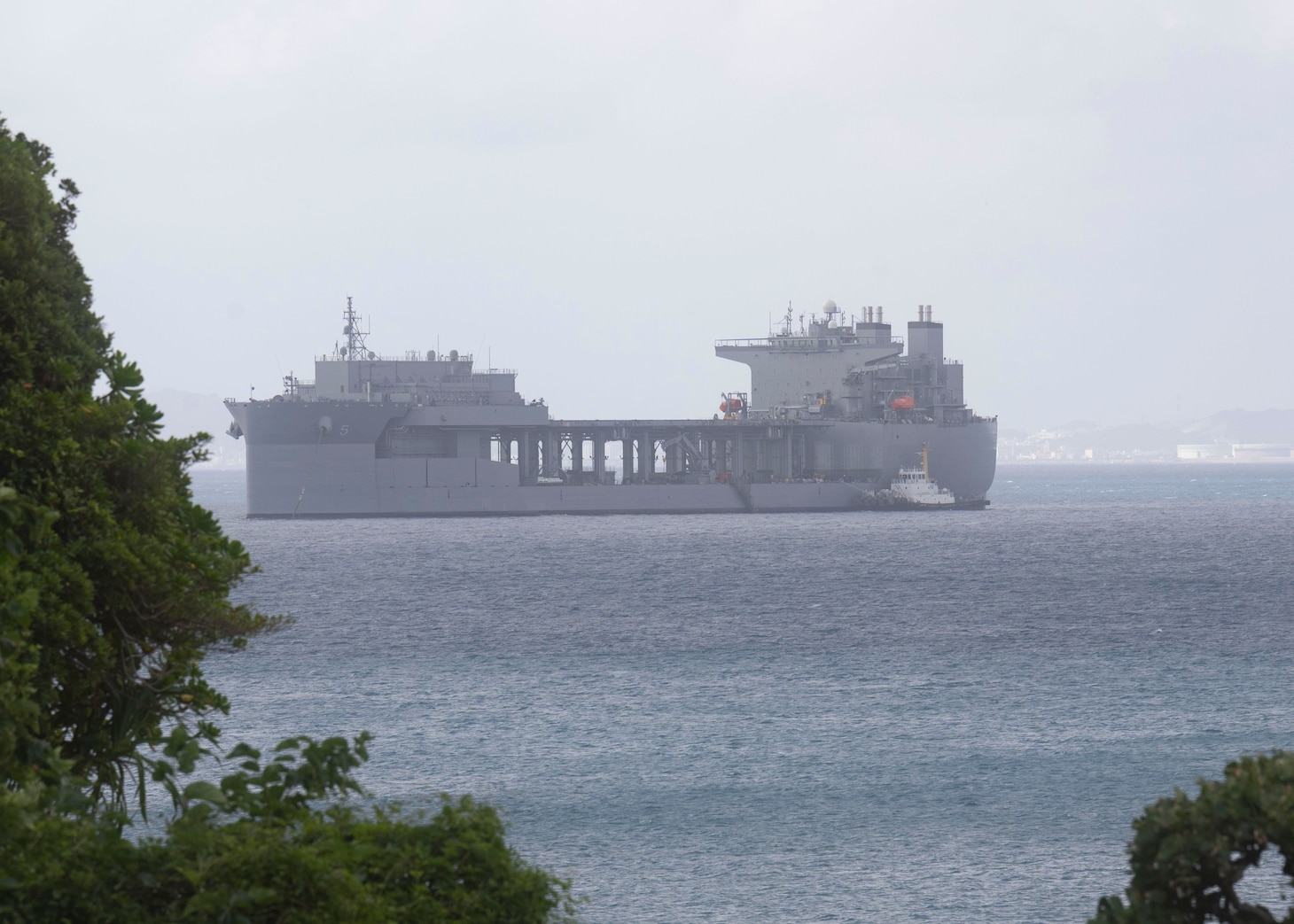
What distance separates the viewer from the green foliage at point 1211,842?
5.26 m

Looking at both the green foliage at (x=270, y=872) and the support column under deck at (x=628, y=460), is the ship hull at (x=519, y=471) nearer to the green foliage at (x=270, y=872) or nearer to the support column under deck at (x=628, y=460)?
the support column under deck at (x=628, y=460)

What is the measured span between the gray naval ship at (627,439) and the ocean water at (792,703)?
13059 mm

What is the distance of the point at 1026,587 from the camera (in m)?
46.4

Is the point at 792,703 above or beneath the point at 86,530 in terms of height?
beneath

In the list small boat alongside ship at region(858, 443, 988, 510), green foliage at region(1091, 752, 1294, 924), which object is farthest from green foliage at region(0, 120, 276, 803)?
small boat alongside ship at region(858, 443, 988, 510)

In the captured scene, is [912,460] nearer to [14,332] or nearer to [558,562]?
[558,562]

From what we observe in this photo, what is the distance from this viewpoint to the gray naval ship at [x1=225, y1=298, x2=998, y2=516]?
6925 centimetres

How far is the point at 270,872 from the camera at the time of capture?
5.58m

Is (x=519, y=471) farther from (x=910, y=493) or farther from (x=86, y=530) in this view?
(x=86, y=530)

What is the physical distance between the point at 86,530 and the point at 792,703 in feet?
65.2

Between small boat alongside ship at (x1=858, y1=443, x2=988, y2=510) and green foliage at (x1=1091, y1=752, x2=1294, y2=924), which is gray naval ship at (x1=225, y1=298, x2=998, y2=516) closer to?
small boat alongside ship at (x1=858, y1=443, x2=988, y2=510)

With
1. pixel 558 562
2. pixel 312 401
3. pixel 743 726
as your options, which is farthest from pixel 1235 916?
pixel 312 401

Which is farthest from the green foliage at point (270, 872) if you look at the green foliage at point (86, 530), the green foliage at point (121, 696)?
the green foliage at point (86, 530)

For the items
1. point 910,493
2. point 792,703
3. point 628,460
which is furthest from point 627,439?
point 792,703
